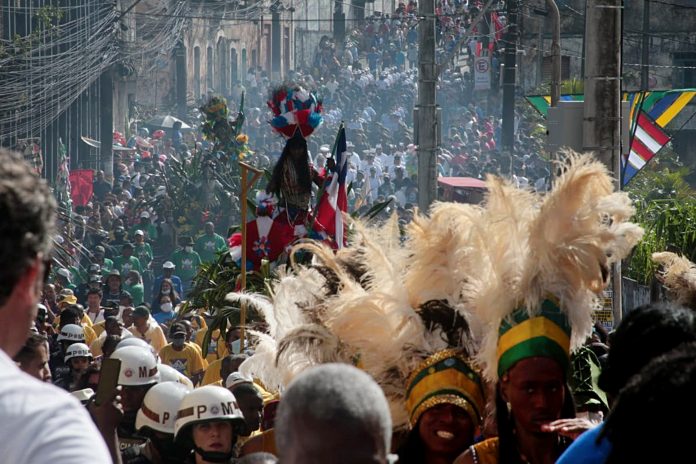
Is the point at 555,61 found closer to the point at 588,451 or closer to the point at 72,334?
the point at 72,334

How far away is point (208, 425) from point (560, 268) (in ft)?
7.44

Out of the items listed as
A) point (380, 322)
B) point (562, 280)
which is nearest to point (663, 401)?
point (562, 280)

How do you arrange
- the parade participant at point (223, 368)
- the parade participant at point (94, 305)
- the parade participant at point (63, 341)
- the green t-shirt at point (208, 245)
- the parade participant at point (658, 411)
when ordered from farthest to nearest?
the green t-shirt at point (208, 245) < the parade participant at point (94, 305) < the parade participant at point (63, 341) < the parade participant at point (223, 368) < the parade participant at point (658, 411)

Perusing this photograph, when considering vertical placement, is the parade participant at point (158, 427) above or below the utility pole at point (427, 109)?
below

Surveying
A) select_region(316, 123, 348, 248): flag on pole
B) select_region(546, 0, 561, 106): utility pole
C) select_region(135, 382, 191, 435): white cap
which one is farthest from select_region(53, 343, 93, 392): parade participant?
select_region(546, 0, 561, 106): utility pole

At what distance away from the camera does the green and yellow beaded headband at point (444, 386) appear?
4.61 m

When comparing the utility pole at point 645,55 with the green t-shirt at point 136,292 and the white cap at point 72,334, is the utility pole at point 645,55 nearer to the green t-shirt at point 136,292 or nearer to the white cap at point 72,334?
the green t-shirt at point 136,292

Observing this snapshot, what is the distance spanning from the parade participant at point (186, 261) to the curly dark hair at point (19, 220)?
17821 mm

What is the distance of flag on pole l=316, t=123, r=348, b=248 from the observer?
31.2 ft

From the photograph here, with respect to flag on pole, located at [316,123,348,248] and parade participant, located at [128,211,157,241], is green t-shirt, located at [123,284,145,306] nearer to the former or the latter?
parade participant, located at [128,211,157,241]

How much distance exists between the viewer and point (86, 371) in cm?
910

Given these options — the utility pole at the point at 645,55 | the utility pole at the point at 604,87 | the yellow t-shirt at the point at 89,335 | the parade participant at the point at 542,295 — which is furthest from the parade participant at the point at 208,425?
the utility pole at the point at 645,55

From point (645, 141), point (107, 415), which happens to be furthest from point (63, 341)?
point (645, 141)

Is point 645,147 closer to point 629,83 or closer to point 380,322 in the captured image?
point 380,322
